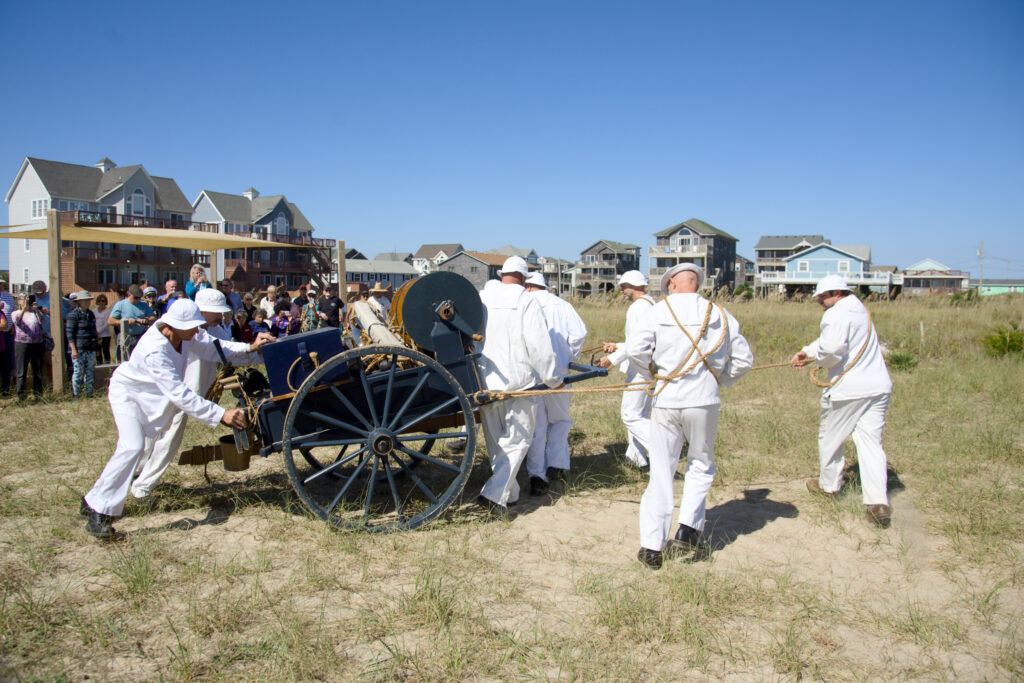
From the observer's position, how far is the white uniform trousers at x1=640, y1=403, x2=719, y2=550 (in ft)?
12.8

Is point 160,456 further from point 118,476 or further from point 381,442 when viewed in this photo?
point 381,442

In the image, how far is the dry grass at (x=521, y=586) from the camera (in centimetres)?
288

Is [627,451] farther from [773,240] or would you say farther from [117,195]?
[773,240]

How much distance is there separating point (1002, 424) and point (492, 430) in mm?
6381

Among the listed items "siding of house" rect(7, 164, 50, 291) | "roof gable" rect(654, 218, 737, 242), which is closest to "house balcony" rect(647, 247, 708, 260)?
"roof gable" rect(654, 218, 737, 242)

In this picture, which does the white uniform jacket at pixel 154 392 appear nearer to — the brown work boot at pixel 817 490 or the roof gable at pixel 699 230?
the brown work boot at pixel 817 490

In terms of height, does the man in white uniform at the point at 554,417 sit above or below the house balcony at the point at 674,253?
below

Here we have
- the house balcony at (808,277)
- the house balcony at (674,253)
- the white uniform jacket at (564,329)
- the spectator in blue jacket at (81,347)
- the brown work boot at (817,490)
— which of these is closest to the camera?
the brown work boot at (817,490)

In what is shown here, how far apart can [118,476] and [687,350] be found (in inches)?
143

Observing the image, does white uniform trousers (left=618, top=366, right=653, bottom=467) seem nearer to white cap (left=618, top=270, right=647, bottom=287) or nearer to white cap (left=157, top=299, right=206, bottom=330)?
white cap (left=618, top=270, right=647, bottom=287)

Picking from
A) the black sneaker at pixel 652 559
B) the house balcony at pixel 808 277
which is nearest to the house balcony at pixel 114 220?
the black sneaker at pixel 652 559

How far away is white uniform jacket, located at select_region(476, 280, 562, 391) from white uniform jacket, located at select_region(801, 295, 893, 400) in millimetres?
2005

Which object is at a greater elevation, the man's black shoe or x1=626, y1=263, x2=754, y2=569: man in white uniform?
x1=626, y1=263, x2=754, y2=569: man in white uniform

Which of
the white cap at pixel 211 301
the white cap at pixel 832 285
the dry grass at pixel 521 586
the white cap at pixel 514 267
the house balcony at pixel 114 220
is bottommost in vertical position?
the dry grass at pixel 521 586
